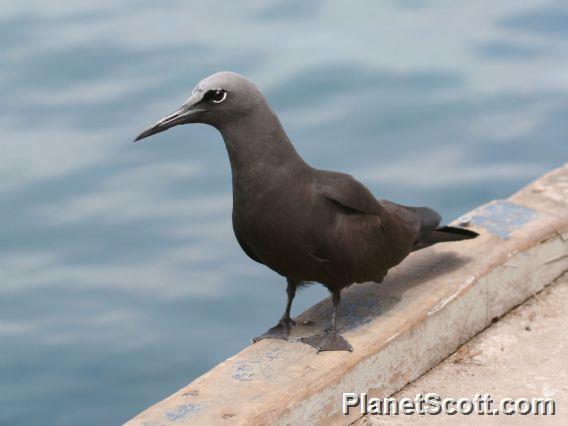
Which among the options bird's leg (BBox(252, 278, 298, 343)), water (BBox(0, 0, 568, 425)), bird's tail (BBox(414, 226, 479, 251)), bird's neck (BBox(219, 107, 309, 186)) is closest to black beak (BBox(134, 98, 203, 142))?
bird's neck (BBox(219, 107, 309, 186))

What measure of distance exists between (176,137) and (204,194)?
77 centimetres

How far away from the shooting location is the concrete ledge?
430 cm

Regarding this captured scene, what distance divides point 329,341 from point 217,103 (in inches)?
40.8

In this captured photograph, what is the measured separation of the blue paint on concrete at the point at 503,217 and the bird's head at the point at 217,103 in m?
1.64

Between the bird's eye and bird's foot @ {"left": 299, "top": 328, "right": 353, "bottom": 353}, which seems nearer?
the bird's eye

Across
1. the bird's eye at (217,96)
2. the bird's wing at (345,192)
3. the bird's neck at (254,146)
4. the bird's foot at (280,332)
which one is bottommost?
the bird's foot at (280,332)

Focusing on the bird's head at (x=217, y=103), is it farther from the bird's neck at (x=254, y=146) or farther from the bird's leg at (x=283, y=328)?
the bird's leg at (x=283, y=328)

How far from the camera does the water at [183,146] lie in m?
7.17

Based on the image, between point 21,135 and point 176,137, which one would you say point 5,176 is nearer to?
point 21,135

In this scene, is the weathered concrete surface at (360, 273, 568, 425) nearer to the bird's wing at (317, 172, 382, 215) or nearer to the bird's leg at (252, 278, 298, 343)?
the bird's leg at (252, 278, 298, 343)

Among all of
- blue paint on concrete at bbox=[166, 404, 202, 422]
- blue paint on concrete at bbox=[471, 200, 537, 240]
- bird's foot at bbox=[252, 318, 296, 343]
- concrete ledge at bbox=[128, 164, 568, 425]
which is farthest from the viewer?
blue paint on concrete at bbox=[471, 200, 537, 240]

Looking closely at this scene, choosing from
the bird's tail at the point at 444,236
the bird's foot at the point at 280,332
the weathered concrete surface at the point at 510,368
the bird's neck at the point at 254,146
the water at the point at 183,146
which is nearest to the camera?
the bird's neck at the point at 254,146

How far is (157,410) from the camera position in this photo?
4.27m

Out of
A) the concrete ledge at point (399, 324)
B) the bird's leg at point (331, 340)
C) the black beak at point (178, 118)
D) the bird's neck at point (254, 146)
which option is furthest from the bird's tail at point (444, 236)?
the black beak at point (178, 118)
